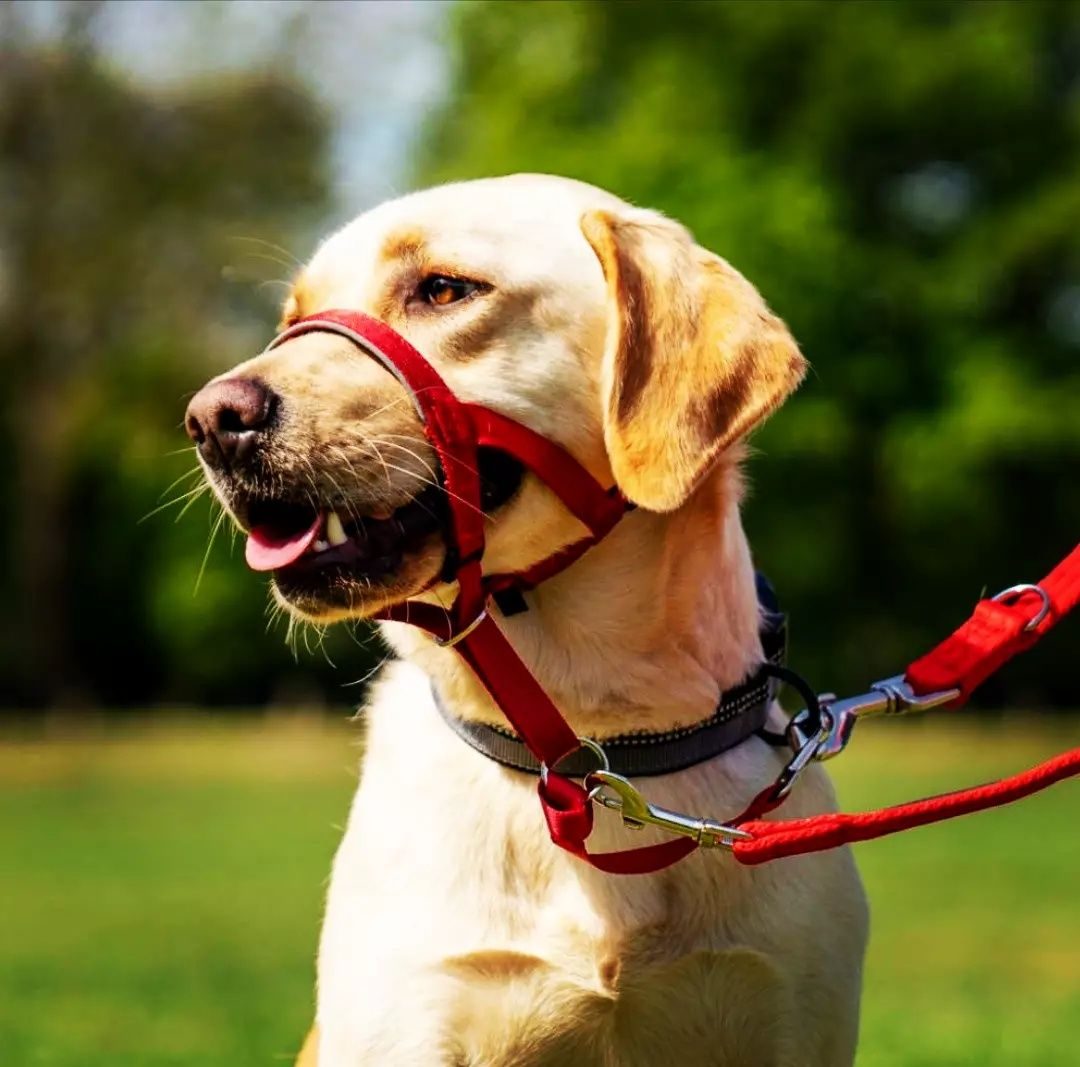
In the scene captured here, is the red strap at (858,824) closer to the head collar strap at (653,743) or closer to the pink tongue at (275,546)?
the head collar strap at (653,743)

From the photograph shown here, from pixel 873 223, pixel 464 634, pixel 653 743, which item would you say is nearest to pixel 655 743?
pixel 653 743

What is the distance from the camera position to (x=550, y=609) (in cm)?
350

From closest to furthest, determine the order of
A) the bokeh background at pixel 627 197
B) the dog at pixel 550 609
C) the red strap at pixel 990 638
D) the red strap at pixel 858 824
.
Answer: the red strap at pixel 858 824, the dog at pixel 550 609, the red strap at pixel 990 638, the bokeh background at pixel 627 197

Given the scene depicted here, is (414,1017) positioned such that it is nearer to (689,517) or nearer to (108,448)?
(689,517)

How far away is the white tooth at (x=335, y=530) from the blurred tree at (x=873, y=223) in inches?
950

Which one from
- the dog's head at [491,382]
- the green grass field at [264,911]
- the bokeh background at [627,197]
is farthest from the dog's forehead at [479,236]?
the bokeh background at [627,197]

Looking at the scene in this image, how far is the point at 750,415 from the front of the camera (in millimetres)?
3324

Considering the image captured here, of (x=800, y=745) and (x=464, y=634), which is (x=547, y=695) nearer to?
(x=464, y=634)

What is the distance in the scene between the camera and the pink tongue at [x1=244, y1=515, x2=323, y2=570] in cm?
325

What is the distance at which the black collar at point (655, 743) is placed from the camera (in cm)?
342

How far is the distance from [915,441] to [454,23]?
11194mm

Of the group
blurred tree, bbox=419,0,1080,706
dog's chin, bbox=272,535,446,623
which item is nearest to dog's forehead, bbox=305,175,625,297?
dog's chin, bbox=272,535,446,623

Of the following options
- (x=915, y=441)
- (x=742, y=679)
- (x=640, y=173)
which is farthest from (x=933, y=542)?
(x=742, y=679)

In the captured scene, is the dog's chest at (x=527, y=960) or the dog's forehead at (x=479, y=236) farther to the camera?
the dog's forehead at (x=479, y=236)
